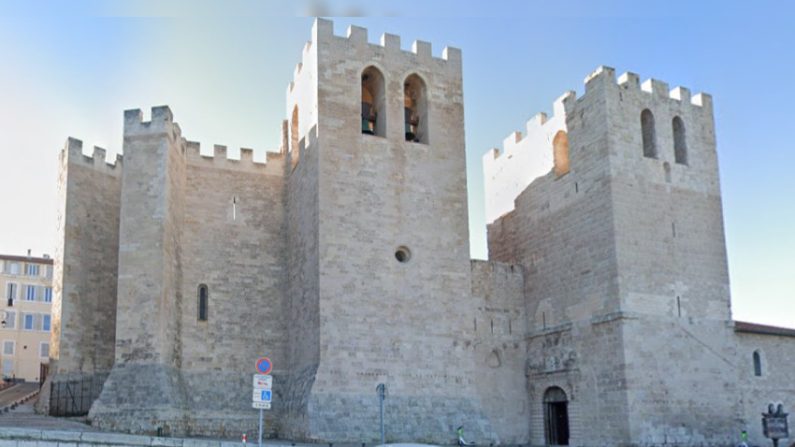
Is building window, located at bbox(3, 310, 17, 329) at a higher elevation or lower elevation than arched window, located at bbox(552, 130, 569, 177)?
lower

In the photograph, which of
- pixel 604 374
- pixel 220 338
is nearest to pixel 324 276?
pixel 220 338

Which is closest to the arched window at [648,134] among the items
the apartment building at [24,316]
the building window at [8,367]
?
the apartment building at [24,316]

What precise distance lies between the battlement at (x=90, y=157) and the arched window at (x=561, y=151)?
12614 millimetres

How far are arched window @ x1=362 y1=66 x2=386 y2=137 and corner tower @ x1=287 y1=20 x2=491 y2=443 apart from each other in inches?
1.6

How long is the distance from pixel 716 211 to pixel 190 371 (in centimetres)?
1488

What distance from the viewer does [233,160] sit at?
81.7 feet

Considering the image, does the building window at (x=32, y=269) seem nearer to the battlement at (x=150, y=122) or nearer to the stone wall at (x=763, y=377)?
the battlement at (x=150, y=122)

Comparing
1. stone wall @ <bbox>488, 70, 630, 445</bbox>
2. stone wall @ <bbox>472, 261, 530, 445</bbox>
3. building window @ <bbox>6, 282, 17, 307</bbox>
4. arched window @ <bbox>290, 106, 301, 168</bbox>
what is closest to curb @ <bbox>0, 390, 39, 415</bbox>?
arched window @ <bbox>290, 106, 301, 168</bbox>

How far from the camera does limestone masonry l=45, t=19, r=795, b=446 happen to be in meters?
21.3

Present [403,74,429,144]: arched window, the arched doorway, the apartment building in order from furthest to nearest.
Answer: the apartment building
[403,74,429,144]: arched window
the arched doorway

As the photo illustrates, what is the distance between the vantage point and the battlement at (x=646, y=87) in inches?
907

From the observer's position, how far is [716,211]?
2392 cm

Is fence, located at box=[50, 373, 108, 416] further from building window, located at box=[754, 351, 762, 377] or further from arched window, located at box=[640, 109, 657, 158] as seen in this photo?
building window, located at box=[754, 351, 762, 377]

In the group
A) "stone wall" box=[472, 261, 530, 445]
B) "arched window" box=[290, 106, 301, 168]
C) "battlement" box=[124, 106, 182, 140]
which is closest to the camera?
"battlement" box=[124, 106, 182, 140]
